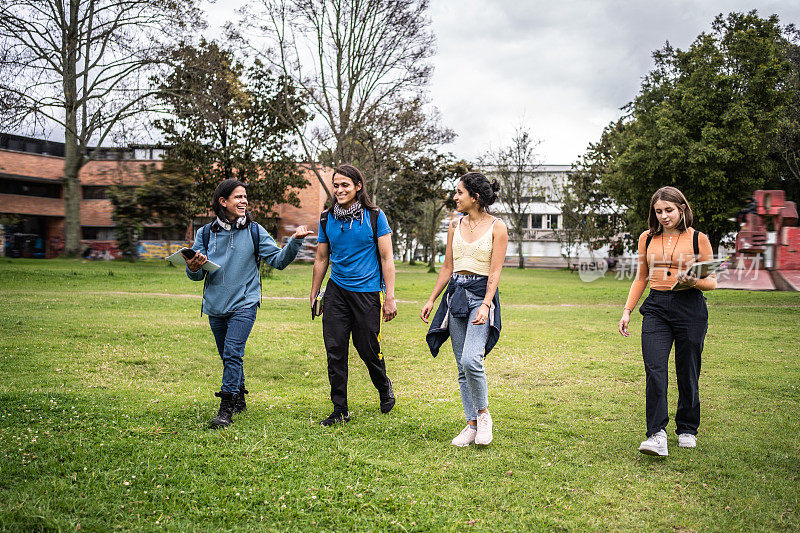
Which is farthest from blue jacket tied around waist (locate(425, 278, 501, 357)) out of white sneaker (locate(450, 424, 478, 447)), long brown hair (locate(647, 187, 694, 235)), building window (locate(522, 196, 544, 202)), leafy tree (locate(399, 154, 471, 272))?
building window (locate(522, 196, 544, 202))

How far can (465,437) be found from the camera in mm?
5176

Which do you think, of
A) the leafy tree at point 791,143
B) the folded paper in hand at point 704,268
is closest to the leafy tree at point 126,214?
the folded paper in hand at point 704,268

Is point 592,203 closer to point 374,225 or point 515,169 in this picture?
point 515,169

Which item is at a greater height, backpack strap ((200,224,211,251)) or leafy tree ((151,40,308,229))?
leafy tree ((151,40,308,229))

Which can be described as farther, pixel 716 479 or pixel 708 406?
pixel 708 406

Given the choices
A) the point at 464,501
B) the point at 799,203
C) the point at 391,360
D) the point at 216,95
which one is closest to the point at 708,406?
the point at 464,501

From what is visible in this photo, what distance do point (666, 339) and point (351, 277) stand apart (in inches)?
114

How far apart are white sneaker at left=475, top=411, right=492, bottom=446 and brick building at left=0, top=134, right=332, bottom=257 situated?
309 cm

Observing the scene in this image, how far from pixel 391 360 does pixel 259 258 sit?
4.68m

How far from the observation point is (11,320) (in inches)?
455

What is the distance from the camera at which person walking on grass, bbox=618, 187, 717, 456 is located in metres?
4.95

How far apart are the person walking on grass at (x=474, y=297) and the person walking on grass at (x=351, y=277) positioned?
30.9 inches

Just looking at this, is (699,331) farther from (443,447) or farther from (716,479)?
(443,447)

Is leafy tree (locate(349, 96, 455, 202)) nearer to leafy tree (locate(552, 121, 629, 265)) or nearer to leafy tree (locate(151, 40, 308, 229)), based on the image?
leafy tree (locate(151, 40, 308, 229))
